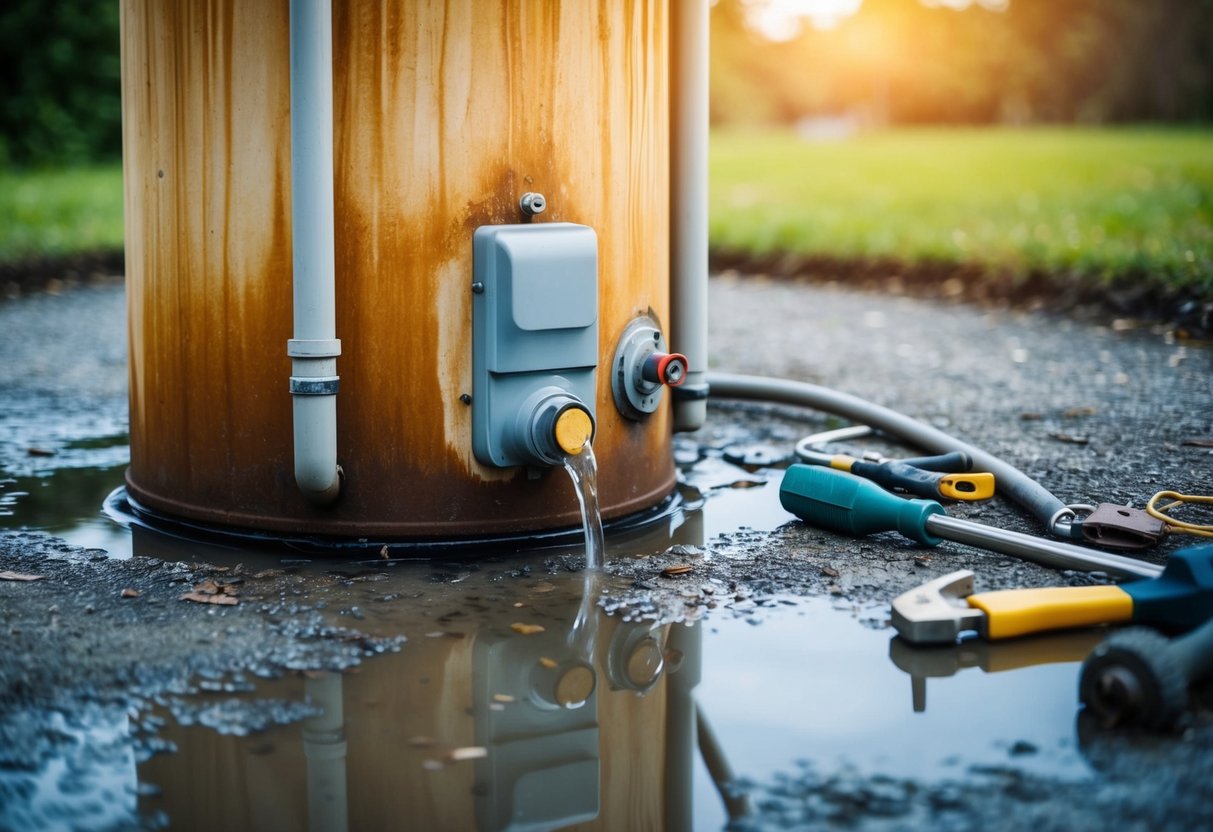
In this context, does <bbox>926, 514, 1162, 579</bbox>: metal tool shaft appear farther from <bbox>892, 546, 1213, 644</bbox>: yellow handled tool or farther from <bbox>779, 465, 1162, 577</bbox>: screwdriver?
<bbox>892, 546, 1213, 644</bbox>: yellow handled tool

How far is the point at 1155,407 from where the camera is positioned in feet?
13.4

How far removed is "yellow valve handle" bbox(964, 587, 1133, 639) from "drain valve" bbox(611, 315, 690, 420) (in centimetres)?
95

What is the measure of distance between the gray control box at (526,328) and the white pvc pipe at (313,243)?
304 millimetres

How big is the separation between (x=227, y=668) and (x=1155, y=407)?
10.1 feet

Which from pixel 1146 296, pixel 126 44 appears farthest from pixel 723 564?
pixel 1146 296

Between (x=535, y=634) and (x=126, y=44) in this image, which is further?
(x=126, y=44)

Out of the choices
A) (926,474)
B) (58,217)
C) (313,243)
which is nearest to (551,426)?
(313,243)

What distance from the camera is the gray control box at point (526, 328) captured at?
104 inches

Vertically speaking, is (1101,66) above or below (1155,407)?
above

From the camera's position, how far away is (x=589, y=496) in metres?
2.80

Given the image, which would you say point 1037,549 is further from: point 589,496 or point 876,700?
point 589,496

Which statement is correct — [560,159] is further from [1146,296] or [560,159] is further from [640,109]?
[1146,296]

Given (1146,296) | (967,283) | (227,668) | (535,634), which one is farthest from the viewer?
(967,283)

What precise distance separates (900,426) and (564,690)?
1785 mm
